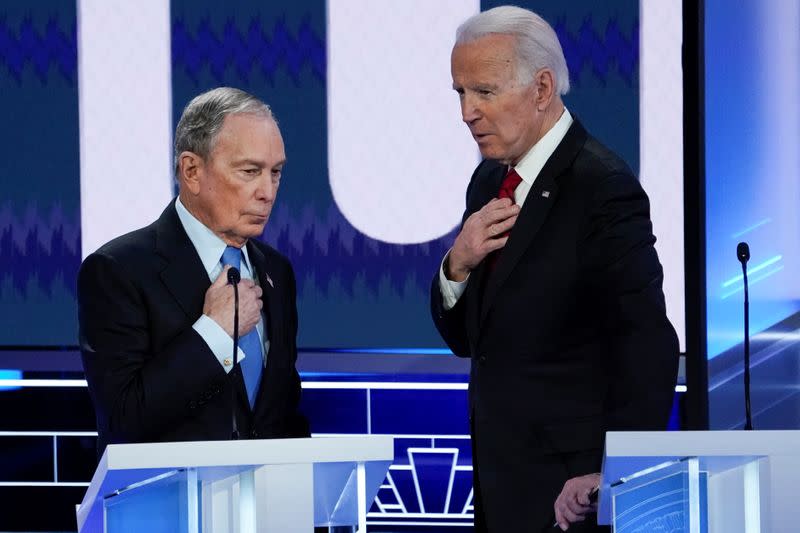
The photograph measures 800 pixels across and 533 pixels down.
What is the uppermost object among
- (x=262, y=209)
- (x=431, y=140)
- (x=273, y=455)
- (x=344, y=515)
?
(x=431, y=140)

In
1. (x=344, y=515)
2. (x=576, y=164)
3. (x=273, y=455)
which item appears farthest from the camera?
(x=576, y=164)

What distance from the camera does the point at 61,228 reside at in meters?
4.17

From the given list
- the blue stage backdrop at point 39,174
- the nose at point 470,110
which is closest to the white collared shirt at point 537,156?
the nose at point 470,110

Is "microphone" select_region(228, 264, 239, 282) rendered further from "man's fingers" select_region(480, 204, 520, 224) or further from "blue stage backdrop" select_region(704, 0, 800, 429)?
"blue stage backdrop" select_region(704, 0, 800, 429)

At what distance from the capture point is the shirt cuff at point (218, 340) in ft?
8.33

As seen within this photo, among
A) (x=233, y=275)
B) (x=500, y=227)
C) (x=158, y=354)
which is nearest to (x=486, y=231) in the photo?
(x=500, y=227)

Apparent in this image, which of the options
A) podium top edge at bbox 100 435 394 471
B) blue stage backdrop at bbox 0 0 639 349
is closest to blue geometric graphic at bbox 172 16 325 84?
blue stage backdrop at bbox 0 0 639 349

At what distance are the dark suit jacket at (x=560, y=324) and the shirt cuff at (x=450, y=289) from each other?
0.15 ft

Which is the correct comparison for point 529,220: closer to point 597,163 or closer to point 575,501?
point 597,163

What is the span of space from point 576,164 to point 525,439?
552 mm

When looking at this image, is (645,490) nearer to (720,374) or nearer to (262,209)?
(262,209)

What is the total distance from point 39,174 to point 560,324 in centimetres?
217

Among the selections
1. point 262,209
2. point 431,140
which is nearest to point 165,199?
point 431,140

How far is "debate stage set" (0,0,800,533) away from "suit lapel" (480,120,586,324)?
1.38 m
